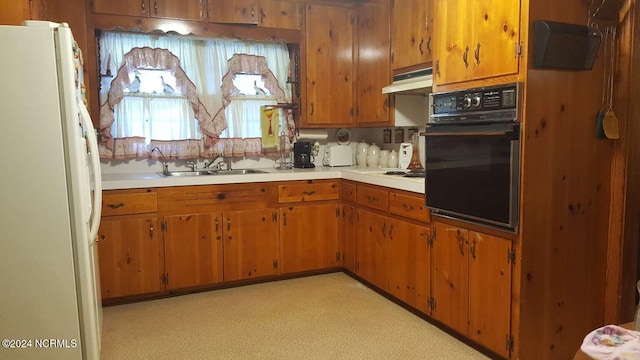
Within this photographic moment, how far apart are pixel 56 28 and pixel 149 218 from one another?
172 centimetres

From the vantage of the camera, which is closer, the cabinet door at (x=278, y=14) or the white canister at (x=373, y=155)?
the cabinet door at (x=278, y=14)

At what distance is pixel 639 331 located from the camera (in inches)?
40.5

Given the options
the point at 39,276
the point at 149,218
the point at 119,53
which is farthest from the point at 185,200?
the point at 39,276

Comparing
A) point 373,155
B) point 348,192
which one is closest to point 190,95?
point 348,192

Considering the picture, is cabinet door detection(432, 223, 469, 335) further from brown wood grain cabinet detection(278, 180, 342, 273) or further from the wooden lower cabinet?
brown wood grain cabinet detection(278, 180, 342, 273)

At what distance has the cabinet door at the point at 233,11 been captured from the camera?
3.66 meters

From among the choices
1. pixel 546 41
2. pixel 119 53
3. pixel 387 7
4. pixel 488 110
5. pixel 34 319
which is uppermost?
pixel 387 7

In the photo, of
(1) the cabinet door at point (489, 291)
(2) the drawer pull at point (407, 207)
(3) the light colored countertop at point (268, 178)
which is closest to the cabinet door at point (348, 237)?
(3) the light colored countertop at point (268, 178)

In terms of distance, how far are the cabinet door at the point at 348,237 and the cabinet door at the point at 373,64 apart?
80 centimetres

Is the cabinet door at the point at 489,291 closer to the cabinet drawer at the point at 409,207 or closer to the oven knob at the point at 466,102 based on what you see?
the cabinet drawer at the point at 409,207

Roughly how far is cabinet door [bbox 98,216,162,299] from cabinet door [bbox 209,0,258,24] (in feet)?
5.61

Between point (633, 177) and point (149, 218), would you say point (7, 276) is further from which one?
point (633, 177)

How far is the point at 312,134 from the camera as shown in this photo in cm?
435

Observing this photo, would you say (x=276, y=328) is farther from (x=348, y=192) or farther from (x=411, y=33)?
(x=411, y=33)
